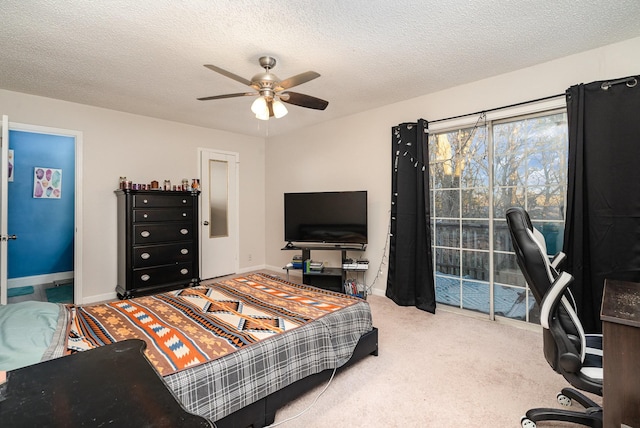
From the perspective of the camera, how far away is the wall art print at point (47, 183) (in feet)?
15.3

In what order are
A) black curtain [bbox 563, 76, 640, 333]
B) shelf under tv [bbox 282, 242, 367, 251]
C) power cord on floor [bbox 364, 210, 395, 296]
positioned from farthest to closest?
shelf under tv [bbox 282, 242, 367, 251] → power cord on floor [bbox 364, 210, 395, 296] → black curtain [bbox 563, 76, 640, 333]

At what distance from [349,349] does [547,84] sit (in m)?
2.91

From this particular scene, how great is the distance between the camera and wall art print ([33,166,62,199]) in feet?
15.3

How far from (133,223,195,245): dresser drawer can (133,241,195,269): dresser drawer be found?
76 millimetres

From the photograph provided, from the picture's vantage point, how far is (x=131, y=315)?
6.48 feet

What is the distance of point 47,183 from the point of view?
4777 mm

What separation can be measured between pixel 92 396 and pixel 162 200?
140 inches

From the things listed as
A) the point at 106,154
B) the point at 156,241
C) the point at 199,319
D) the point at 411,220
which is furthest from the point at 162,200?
the point at 411,220

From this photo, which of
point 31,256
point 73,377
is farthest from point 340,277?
point 31,256

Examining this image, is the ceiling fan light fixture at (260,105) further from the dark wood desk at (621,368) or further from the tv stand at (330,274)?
the dark wood desk at (621,368)

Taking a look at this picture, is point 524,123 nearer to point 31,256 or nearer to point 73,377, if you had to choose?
point 73,377

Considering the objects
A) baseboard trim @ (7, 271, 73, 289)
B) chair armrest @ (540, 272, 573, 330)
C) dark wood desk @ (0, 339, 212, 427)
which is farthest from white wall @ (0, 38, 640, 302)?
dark wood desk @ (0, 339, 212, 427)

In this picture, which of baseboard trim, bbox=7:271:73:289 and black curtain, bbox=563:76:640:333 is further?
baseboard trim, bbox=7:271:73:289

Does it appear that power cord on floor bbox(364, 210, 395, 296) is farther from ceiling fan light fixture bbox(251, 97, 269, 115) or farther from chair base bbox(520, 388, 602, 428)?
chair base bbox(520, 388, 602, 428)
